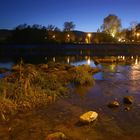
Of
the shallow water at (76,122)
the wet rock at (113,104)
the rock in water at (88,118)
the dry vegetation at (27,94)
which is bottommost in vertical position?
the shallow water at (76,122)

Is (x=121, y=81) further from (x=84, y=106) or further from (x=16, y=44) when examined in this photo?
(x=16, y=44)

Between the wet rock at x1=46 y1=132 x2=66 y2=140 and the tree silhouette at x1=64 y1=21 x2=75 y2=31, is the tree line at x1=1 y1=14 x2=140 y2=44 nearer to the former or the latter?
the tree silhouette at x1=64 y1=21 x2=75 y2=31

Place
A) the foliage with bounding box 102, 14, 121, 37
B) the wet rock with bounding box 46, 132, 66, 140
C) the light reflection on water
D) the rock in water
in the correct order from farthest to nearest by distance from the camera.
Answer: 1. the foliage with bounding box 102, 14, 121, 37
2. the light reflection on water
3. the rock in water
4. the wet rock with bounding box 46, 132, 66, 140

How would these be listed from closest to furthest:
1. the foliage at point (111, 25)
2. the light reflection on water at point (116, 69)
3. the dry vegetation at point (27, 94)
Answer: the dry vegetation at point (27, 94) → the light reflection on water at point (116, 69) → the foliage at point (111, 25)

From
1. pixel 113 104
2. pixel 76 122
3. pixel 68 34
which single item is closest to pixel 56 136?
pixel 76 122

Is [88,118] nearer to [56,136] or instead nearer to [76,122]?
[76,122]

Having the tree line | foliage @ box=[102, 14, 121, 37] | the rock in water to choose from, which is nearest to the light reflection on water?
the rock in water

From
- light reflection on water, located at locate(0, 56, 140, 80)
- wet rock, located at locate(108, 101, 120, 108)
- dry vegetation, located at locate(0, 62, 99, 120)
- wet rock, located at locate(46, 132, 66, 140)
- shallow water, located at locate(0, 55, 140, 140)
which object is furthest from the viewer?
light reflection on water, located at locate(0, 56, 140, 80)

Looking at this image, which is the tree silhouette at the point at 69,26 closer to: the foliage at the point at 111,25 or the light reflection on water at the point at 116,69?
the foliage at the point at 111,25

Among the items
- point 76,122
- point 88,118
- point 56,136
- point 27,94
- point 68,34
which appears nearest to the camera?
point 56,136

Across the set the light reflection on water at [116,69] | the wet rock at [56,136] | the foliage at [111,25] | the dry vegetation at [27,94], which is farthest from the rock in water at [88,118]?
the foliage at [111,25]

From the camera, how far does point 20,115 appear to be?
1302 cm

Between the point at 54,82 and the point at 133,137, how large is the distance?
836 centimetres

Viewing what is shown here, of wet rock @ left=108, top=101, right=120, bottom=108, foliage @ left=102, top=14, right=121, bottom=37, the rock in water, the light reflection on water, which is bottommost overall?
the light reflection on water
